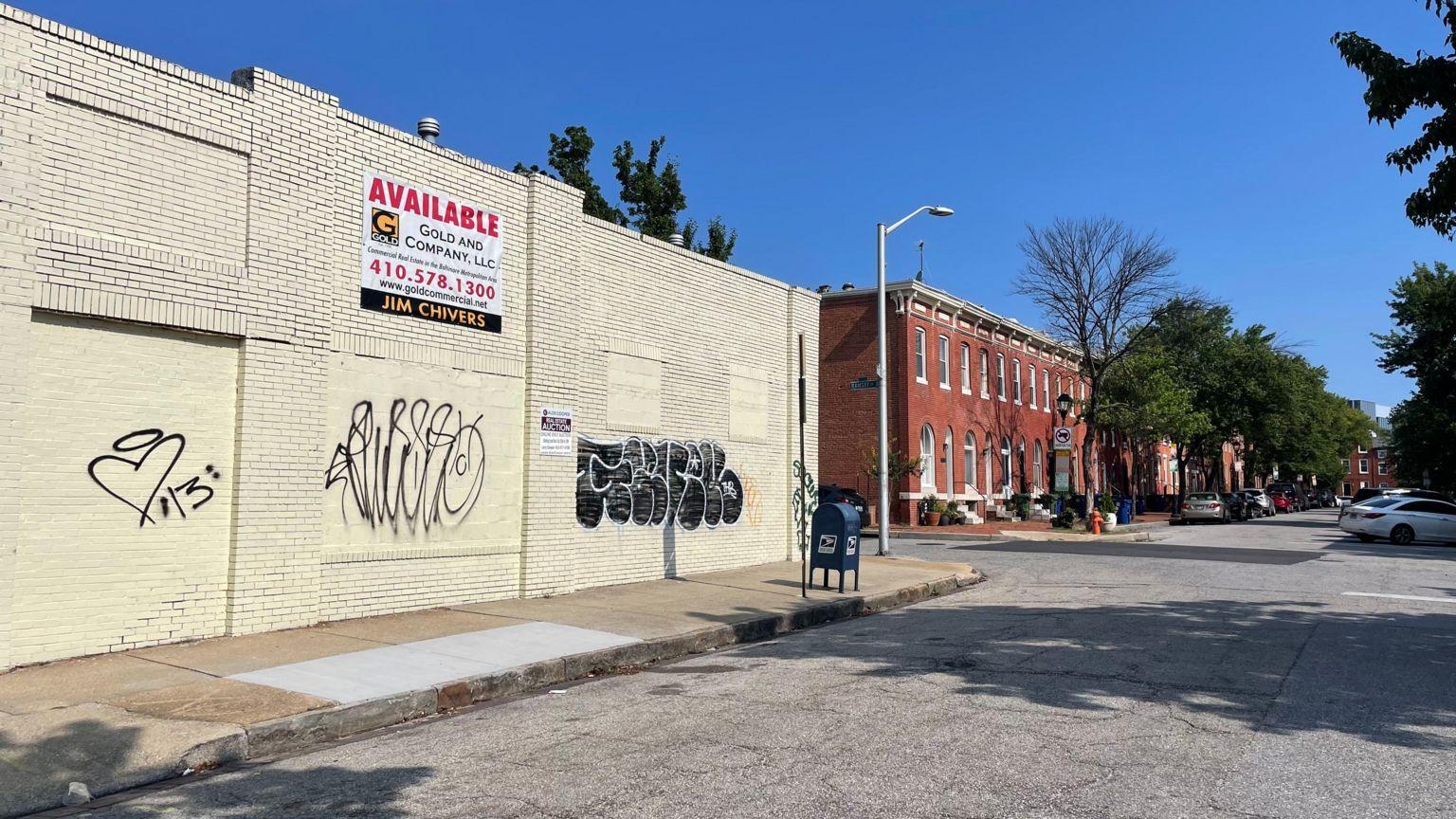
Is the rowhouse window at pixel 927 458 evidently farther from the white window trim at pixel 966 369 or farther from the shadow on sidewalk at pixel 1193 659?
the shadow on sidewalk at pixel 1193 659

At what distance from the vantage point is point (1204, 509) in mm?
42500

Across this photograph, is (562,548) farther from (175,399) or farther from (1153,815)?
(1153,815)

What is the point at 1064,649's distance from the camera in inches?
374

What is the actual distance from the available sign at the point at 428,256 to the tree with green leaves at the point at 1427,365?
35.3m

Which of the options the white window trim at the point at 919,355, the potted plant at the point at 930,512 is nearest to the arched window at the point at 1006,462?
the white window trim at the point at 919,355

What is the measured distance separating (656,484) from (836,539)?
9.43ft

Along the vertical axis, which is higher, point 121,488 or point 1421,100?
Result: point 1421,100

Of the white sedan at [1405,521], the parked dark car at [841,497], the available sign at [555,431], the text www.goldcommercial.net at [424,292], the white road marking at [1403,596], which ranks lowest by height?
the white road marking at [1403,596]

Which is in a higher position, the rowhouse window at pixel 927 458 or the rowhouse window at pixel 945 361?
the rowhouse window at pixel 945 361

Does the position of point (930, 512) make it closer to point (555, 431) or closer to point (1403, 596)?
point (1403, 596)

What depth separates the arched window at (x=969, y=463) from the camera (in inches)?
1521

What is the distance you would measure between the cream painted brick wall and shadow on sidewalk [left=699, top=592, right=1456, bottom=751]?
5379 mm

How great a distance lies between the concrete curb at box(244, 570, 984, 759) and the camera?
6727 millimetres

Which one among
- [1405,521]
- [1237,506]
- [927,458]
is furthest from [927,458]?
[1237,506]
